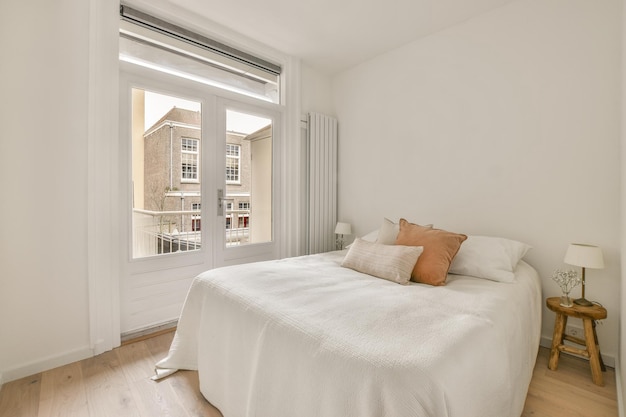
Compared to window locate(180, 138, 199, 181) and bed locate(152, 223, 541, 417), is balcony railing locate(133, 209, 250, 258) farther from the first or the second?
bed locate(152, 223, 541, 417)

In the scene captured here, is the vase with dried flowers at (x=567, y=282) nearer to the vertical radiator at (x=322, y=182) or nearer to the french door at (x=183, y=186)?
the vertical radiator at (x=322, y=182)

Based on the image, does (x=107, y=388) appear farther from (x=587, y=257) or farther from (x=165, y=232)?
(x=587, y=257)

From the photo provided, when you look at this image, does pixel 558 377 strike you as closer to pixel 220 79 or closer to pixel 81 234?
pixel 81 234

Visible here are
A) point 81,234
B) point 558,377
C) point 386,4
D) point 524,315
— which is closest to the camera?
point 524,315

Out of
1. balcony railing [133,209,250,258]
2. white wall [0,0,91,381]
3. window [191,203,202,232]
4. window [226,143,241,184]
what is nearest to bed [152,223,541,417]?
white wall [0,0,91,381]

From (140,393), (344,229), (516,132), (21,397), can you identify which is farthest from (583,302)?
(21,397)

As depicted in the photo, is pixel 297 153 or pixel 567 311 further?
pixel 297 153

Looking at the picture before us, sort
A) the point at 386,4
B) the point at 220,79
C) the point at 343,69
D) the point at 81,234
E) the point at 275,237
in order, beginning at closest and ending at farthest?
the point at 81,234 < the point at 386,4 < the point at 220,79 < the point at 275,237 < the point at 343,69

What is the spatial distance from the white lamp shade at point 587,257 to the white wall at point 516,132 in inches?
10.0

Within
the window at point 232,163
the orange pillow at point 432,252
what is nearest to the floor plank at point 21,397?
the window at point 232,163

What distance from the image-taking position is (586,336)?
1.93 metres

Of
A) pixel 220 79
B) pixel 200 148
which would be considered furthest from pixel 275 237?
pixel 220 79

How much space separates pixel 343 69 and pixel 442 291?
304cm

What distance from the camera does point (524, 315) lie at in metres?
1.69
